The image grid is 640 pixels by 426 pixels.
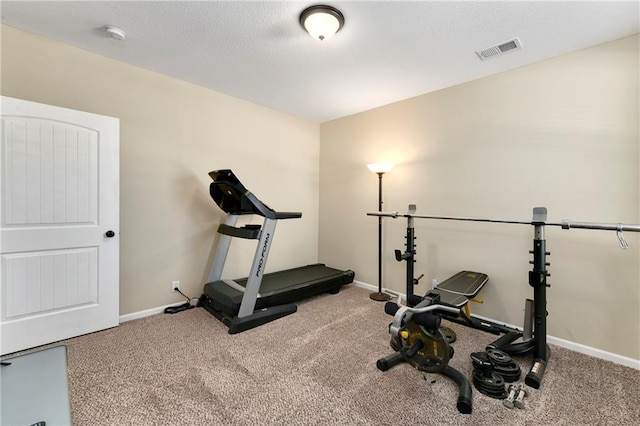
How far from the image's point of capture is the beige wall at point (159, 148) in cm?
242

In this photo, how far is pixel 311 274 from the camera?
3.86 meters

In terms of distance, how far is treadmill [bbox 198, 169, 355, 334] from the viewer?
107 inches

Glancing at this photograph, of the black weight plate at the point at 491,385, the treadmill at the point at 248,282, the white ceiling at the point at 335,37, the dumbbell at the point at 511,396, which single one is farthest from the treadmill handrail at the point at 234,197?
the dumbbell at the point at 511,396

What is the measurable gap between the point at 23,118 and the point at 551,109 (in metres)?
4.53

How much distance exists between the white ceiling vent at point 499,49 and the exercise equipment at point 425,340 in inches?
87.9

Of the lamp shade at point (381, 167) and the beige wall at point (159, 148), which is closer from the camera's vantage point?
the beige wall at point (159, 148)

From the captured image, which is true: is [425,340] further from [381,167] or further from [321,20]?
[321,20]

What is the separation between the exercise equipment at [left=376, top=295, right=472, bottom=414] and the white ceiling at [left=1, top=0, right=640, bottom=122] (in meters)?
2.11

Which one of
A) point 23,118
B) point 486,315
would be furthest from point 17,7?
point 486,315

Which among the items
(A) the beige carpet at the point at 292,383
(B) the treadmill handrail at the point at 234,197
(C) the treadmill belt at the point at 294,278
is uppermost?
(B) the treadmill handrail at the point at 234,197

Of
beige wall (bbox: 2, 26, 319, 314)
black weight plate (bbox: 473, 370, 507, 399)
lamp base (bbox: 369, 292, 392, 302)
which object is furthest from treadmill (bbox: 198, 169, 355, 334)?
black weight plate (bbox: 473, 370, 507, 399)

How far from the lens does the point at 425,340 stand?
1.85 m

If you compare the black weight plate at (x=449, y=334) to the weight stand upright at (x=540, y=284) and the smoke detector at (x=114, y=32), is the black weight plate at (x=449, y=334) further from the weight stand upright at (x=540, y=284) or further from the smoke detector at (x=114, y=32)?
the smoke detector at (x=114, y=32)

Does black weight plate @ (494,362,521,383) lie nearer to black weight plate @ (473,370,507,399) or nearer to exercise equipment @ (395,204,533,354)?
black weight plate @ (473,370,507,399)
